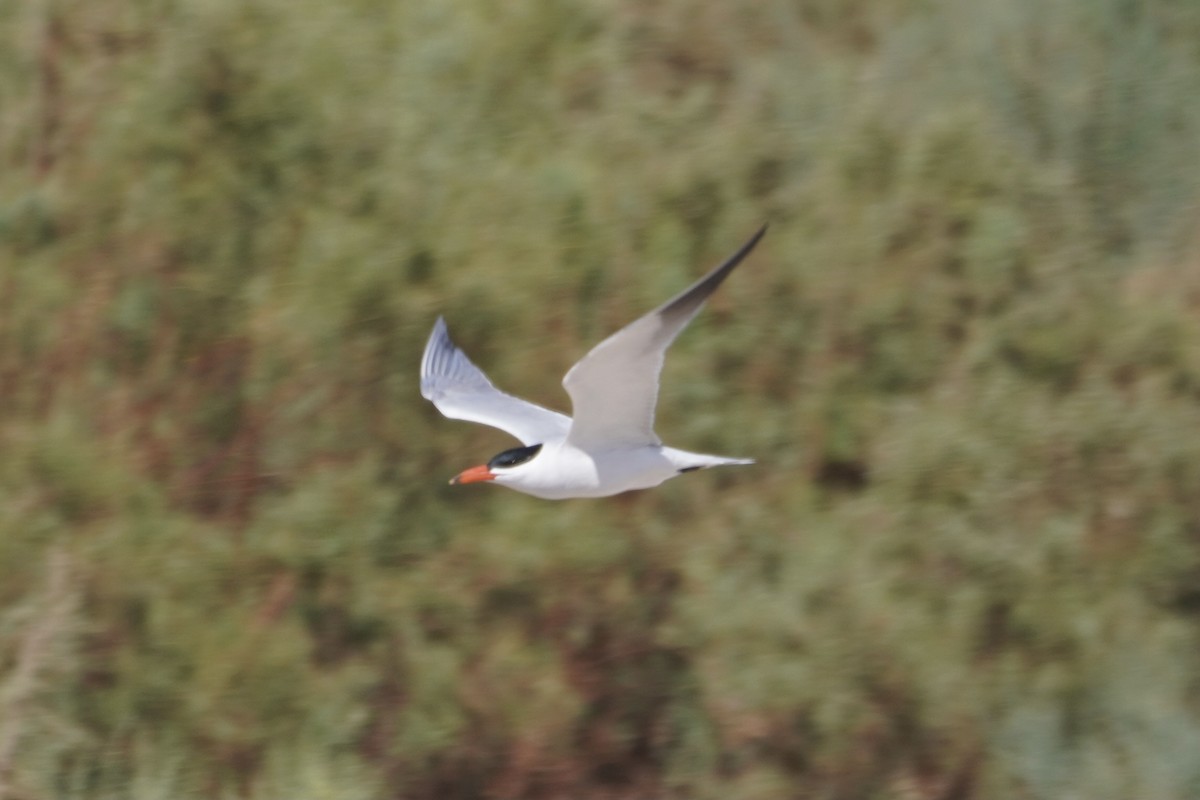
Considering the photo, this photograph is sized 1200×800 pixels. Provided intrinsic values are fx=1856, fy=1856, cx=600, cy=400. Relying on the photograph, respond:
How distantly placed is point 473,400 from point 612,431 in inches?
41.3

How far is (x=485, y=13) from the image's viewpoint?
8305mm

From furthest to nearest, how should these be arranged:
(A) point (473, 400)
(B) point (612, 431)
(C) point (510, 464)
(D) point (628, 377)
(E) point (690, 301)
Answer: (A) point (473, 400) < (C) point (510, 464) < (B) point (612, 431) < (D) point (628, 377) < (E) point (690, 301)

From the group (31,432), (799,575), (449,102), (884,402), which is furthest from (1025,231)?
(31,432)

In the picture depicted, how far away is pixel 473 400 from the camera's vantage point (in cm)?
595

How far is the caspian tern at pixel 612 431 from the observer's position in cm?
463

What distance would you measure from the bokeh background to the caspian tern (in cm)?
130

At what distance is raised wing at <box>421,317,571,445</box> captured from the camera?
5.69 metres

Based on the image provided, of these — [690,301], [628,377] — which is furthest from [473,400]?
[690,301]

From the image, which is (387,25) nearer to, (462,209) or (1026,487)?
(462,209)

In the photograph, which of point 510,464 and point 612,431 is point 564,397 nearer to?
point 510,464

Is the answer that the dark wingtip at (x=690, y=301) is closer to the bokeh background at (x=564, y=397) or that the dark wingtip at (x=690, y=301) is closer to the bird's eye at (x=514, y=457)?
the bird's eye at (x=514, y=457)

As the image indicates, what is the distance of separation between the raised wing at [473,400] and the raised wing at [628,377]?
1.57 feet

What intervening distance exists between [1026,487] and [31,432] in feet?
12.0

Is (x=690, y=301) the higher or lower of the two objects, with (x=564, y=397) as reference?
higher
